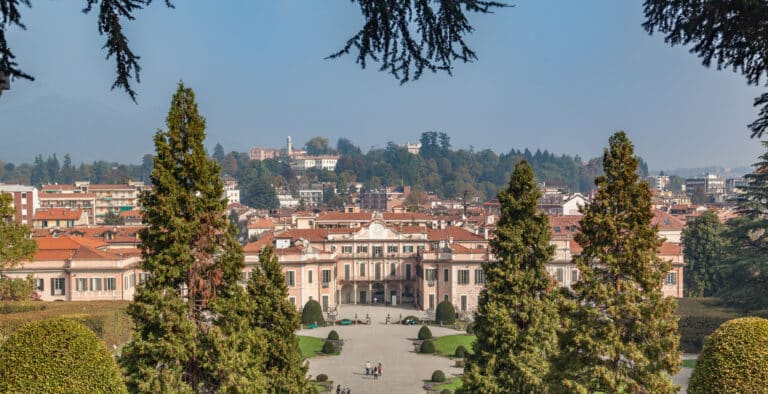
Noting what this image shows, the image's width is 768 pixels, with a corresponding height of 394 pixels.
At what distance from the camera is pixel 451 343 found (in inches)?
1784

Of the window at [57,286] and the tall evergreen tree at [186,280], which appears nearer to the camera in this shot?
the tall evergreen tree at [186,280]

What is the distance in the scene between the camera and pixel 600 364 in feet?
54.6

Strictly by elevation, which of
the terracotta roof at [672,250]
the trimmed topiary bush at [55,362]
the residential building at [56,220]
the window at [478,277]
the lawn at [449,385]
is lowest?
the lawn at [449,385]

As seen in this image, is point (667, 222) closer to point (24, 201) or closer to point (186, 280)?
point (24, 201)

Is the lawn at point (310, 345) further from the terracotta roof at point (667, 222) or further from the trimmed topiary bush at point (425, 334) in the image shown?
the terracotta roof at point (667, 222)

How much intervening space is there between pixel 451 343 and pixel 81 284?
83.0ft

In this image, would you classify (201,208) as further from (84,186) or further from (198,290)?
(84,186)

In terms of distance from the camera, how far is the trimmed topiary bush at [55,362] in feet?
41.4

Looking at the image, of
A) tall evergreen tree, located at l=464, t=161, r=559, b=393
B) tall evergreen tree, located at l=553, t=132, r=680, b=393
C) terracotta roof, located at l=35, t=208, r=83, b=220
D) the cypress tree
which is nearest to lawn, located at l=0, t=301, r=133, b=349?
the cypress tree

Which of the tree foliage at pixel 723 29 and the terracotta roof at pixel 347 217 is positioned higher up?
the tree foliage at pixel 723 29

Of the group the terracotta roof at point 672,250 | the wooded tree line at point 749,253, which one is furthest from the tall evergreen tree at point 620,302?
the terracotta roof at point 672,250

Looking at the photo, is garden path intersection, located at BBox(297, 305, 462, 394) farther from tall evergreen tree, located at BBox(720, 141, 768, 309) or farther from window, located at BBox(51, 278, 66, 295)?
window, located at BBox(51, 278, 66, 295)

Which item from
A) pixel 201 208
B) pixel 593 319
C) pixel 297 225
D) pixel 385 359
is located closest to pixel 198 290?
pixel 201 208

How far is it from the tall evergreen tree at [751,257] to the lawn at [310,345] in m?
22.8
